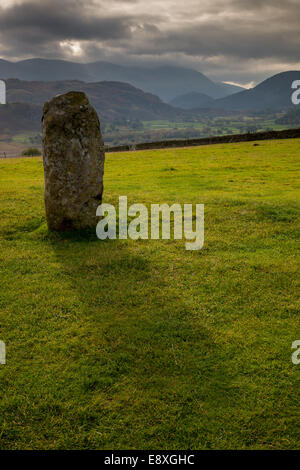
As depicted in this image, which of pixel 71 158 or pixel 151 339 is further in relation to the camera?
pixel 71 158

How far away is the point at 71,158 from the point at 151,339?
21.5ft

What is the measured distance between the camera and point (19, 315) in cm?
727

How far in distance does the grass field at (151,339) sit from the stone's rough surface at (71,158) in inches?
34.3

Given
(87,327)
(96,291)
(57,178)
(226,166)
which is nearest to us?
(87,327)

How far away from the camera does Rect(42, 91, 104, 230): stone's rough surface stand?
10648 millimetres

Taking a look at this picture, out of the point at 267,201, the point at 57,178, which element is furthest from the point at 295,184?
the point at 57,178

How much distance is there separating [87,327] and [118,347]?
2.97ft

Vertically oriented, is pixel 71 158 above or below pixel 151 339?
above

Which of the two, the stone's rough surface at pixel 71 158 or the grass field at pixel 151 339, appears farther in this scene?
the stone's rough surface at pixel 71 158

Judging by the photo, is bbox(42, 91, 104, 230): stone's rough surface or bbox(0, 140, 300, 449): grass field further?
bbox(42, 91, 104, 230): stone's rough surface

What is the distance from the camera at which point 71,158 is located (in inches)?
421

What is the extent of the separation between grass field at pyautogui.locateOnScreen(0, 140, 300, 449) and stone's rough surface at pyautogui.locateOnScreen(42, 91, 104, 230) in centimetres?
87

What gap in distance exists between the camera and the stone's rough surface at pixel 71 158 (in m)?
10.6

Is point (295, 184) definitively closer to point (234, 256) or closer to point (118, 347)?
point (234, 256)
